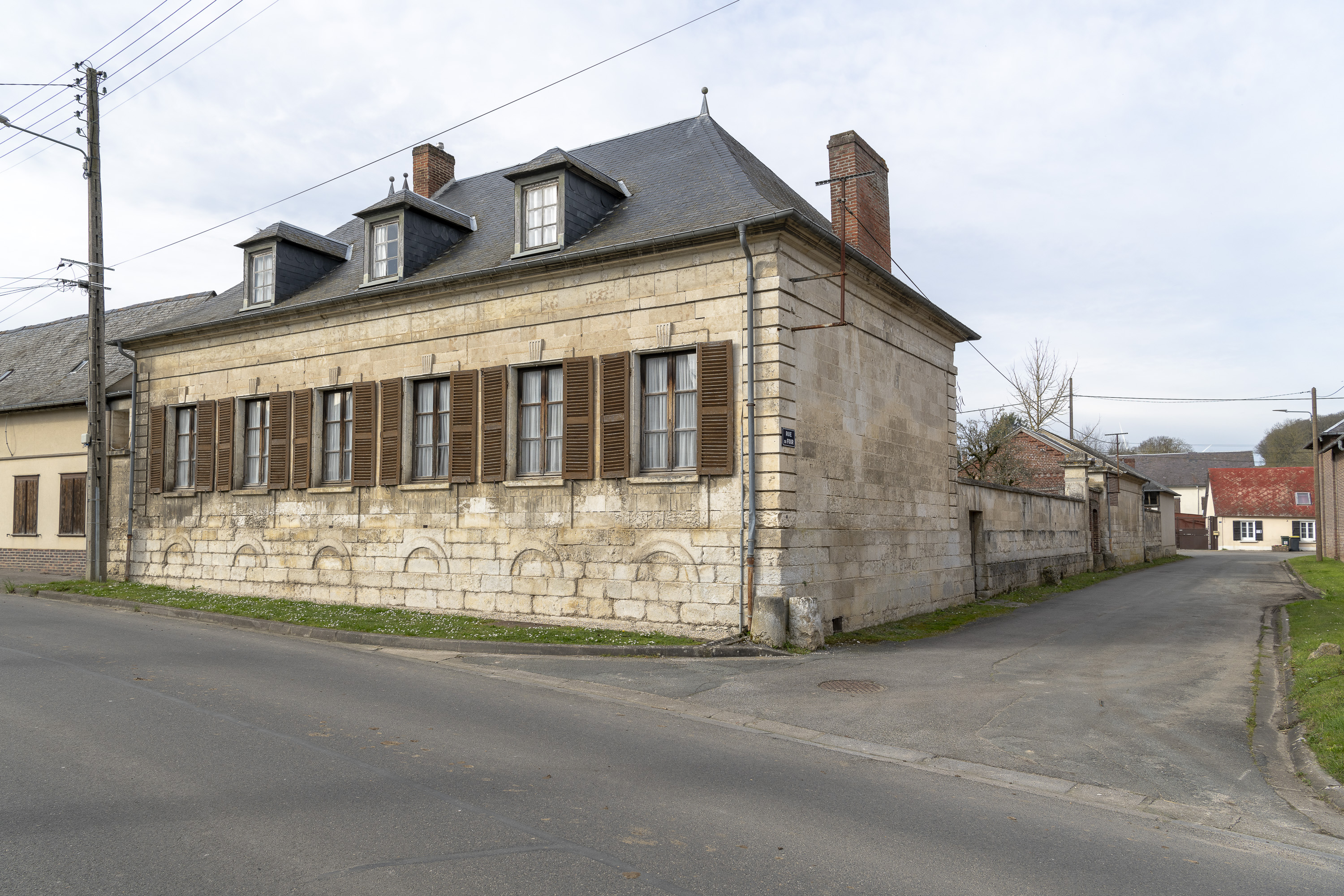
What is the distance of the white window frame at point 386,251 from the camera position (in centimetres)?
1544

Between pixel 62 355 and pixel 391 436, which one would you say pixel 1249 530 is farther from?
pixel 62 355

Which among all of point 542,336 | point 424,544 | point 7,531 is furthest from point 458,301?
point 7,531

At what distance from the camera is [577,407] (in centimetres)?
1302

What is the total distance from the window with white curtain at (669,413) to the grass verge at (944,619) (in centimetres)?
328

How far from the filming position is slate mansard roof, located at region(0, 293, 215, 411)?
2241 centimetres

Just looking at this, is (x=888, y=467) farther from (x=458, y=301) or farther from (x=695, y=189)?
(x=458, y=301)

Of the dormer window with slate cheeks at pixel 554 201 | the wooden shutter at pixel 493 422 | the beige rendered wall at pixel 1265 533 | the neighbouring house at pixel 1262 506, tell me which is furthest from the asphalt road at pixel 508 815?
the neighbouring house at pixel 1262 506

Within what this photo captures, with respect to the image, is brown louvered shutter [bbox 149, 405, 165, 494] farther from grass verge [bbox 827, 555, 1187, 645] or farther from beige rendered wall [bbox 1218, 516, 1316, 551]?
beige rendered wall [bbox 1218, 516, 1316, 551]

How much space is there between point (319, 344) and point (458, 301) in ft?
11.3

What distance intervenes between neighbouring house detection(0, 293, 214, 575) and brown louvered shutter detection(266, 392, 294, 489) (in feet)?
16.8

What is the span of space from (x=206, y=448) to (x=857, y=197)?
13.4 meters

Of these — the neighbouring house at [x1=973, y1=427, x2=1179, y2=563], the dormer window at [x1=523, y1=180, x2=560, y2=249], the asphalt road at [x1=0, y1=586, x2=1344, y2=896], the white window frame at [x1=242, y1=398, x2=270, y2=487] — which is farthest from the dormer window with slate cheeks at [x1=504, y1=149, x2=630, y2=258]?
the neighbouring house at [x1=973, y1=427, x2=1179, y2=563]

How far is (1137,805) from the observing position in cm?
541

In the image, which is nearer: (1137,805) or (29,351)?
(1137,805)
